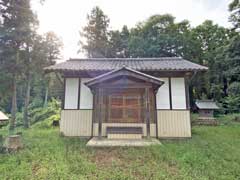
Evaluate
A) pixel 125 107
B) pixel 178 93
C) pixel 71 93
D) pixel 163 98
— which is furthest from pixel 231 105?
pixel 71 93

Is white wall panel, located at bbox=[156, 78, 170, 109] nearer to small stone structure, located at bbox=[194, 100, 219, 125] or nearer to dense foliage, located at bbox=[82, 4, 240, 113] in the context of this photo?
small stone structure, located at bbox=[194, 100, 219, 125]

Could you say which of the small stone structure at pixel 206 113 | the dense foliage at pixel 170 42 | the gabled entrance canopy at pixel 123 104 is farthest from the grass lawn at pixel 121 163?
the dense foliage at pixel 170 42

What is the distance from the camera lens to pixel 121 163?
455 cm

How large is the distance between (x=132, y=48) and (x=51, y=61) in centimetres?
1113

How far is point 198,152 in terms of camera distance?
539cm

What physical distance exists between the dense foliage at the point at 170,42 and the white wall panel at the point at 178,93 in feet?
43.4

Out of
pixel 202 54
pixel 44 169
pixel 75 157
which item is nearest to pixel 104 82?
pixel 75 157

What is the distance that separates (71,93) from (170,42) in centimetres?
1665

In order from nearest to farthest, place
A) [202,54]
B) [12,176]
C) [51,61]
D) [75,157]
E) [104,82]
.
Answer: [12,176], [75,157], [104,82], [51,61], [202,54]

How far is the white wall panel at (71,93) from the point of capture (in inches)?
317

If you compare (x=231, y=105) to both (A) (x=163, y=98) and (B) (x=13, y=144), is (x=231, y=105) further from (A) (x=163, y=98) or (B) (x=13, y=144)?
(B) (x=13, y=144)

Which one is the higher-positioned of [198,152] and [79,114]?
[79,114]

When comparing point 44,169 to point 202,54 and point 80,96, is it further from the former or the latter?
point 202,54

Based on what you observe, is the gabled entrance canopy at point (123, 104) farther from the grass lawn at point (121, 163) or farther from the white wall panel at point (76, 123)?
the grass lawn at point (121, 163)
